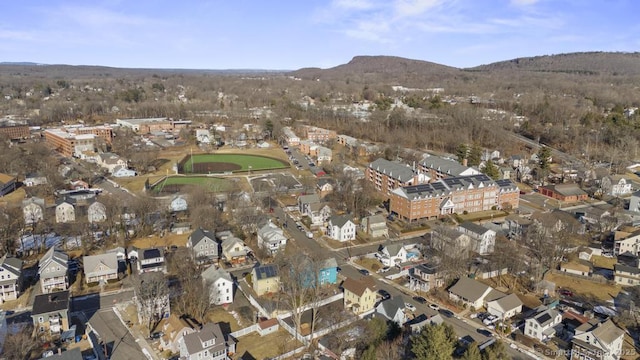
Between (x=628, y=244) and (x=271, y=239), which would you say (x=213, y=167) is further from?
(x=628, y=244)

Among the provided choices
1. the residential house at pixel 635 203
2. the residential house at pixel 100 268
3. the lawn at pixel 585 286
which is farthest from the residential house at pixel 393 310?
the residential house at pixel 635 203

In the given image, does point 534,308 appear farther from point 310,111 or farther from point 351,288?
point 310,111

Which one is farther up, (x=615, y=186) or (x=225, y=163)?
(x=615, y=186)

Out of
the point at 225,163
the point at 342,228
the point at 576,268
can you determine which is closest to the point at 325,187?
the point at 342,228

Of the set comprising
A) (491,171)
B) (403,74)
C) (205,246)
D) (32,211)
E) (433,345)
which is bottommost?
(205,246)

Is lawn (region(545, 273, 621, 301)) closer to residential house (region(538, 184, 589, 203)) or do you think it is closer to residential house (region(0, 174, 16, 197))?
residential house (region(538, 184, 589, 203))

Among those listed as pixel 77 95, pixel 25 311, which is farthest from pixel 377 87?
pixel 25 311

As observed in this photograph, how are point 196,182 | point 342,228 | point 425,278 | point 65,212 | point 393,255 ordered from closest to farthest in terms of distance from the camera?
1. point 425,278
2. point 393,255
3. point 342,228
4. point 65,212
5. point 196,182
